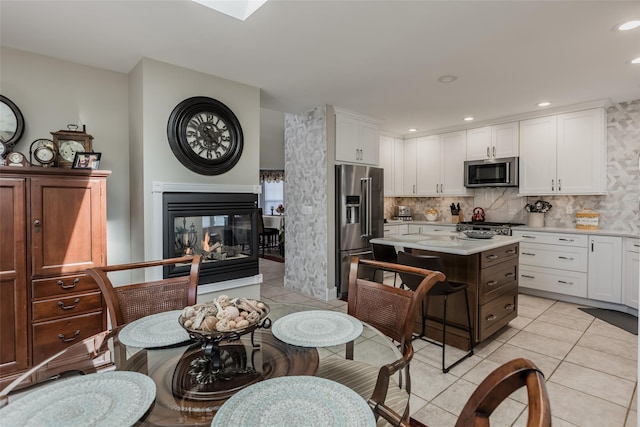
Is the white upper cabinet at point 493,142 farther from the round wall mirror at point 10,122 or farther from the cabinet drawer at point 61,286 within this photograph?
the round wall mirror at point 10,122

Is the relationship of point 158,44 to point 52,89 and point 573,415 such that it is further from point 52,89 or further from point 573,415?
point 573,415

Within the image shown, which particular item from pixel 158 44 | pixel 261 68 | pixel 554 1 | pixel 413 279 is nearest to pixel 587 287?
pixel 413 279

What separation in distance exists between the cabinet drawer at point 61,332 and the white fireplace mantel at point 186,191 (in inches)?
19.3

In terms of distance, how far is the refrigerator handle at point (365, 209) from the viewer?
4.33m

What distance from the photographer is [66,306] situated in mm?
2309


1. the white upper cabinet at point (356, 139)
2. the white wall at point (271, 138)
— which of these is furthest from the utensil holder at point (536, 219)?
the white wall at point (271, 138)

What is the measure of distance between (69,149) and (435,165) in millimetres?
5059

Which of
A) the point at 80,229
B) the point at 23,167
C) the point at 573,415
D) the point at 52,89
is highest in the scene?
the point at 52,89

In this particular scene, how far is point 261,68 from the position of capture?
2.89m

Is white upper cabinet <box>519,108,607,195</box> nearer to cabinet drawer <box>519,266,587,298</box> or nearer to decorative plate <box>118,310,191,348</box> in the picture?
cabinet drawer <box>519,266,587,298</box>

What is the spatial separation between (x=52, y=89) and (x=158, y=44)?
1095 millimetres

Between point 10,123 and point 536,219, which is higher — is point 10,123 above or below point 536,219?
above

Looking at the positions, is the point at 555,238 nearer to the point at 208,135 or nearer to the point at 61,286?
the point at 208,135

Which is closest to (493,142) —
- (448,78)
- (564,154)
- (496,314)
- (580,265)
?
(564,154)
